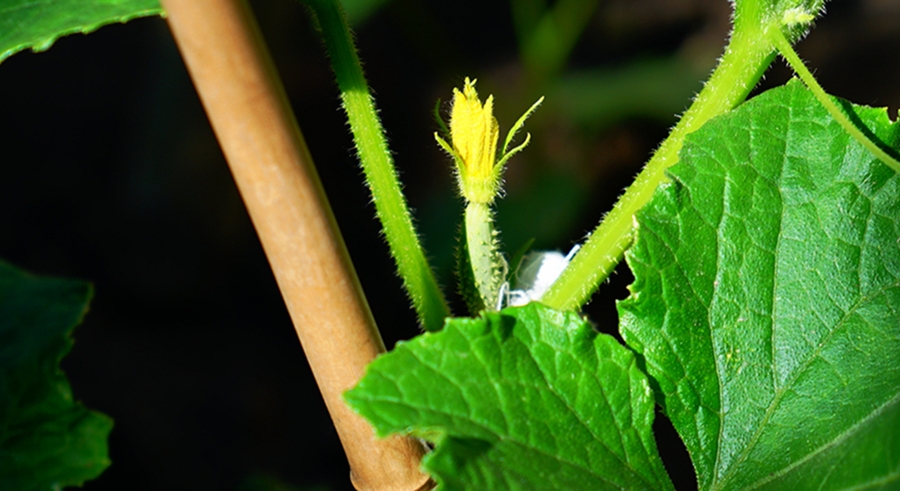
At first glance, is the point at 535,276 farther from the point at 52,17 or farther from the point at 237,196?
the point at 237,196

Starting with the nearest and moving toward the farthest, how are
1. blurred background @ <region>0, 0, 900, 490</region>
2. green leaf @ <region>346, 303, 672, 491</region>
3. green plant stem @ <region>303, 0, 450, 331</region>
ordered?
1. green leaf @ <region>346, 303, 672, 491</region>
2. green plant stem @ <region>303, 0, 450, 331</region>
3. blurred background @ <region>0, 0, 900, 490</region>

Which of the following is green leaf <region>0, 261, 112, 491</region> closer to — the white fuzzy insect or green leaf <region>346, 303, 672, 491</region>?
green leaf <region>346, 303, 672, 491</region>

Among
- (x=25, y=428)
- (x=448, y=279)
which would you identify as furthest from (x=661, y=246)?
(x=448, y=279)

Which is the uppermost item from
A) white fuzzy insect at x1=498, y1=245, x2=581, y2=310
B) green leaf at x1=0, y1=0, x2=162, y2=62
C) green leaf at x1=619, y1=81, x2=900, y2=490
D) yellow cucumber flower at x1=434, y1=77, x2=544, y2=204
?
green leaf at x1=0, y1=0, x2=162, y2=62

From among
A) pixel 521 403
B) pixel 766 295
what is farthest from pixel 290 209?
pixel 766 295

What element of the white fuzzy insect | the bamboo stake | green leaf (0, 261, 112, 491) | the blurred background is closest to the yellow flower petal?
the white fuzzy insect

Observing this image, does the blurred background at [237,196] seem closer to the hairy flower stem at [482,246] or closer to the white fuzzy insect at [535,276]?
the white fuzzy insect at [535,276]

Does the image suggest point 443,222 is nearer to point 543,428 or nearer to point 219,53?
point 543,428
